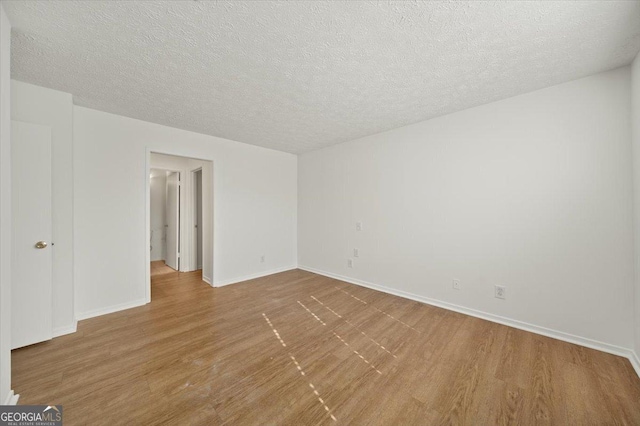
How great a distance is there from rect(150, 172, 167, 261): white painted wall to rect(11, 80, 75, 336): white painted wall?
361 centimetres

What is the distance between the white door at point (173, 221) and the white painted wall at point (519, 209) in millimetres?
3879

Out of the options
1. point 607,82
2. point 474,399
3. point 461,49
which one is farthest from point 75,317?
point 607,82

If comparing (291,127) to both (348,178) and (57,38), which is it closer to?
(348,178)

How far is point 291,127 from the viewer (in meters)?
3.34

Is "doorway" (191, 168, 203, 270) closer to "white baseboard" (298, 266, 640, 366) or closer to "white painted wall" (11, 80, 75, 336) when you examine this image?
"white painted wall" (11, 80, 75, 336)

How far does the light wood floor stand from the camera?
1433 mm

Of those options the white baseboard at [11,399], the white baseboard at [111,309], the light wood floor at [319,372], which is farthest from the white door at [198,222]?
the white baseboard at [11,399]

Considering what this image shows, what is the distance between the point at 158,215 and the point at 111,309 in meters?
3.64

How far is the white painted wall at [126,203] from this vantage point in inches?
105

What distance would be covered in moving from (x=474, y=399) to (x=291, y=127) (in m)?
3.39

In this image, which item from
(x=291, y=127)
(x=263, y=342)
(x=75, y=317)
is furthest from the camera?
(x=291, y=127)

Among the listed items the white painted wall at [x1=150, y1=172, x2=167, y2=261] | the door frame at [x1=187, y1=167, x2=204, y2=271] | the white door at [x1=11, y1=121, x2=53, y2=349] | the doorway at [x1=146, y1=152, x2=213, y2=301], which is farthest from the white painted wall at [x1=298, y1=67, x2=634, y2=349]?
the white painted wall at [x1=150, y1=172, x2=167, y2=261]

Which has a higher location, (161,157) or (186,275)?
(161,157)

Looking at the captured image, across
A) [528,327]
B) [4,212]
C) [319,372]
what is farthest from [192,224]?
[528,327]
